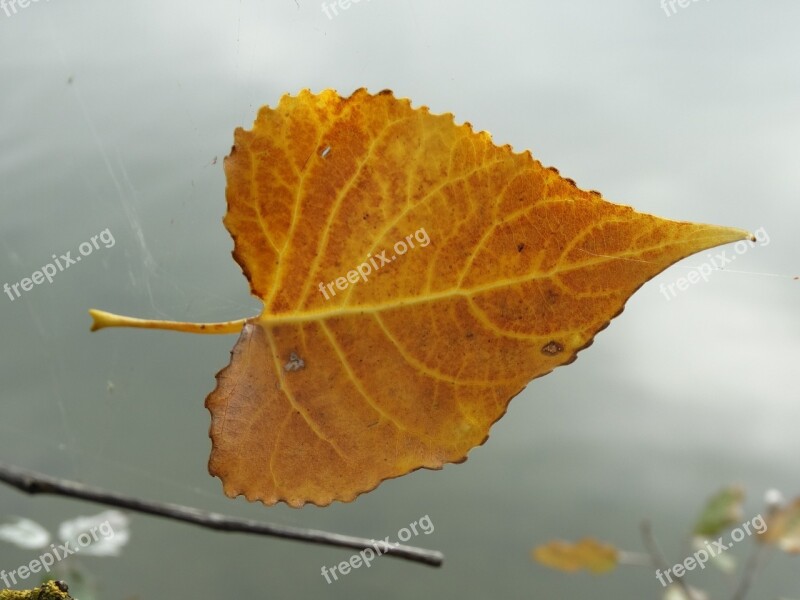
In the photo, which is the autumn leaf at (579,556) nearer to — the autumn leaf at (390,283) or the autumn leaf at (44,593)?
the autumn leaf at (390,283)

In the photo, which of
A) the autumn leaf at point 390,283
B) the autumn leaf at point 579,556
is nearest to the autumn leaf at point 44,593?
the autumn leaf at point 390,283

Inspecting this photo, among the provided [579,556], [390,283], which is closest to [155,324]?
[390,283]

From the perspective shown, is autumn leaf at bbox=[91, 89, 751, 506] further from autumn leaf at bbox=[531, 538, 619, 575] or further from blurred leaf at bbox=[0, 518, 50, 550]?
blurred leaf at bbox=[0, 518, 50, 550]

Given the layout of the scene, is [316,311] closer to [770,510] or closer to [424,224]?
[424,224]

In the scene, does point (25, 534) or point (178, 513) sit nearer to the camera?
point (178, 513)

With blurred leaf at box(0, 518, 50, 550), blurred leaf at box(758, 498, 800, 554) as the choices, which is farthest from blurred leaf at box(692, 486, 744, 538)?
blurred leaf at box(0, 518, 50, 550)

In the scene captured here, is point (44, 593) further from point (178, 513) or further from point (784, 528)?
point (784, 528)

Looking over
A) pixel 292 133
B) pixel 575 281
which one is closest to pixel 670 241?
pixel 575 281
